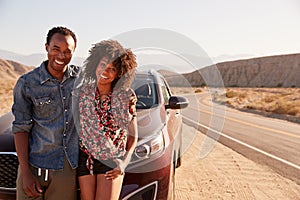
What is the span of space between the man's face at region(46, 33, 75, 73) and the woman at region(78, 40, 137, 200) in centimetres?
16

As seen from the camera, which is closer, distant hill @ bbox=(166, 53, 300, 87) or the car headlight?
the car headlight

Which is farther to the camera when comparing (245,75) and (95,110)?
(245,75)

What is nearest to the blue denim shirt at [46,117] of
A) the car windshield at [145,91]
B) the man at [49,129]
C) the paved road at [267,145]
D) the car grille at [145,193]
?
the man at [49,129]

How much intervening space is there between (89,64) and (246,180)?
407 cm

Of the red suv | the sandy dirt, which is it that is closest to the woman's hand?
the red suv

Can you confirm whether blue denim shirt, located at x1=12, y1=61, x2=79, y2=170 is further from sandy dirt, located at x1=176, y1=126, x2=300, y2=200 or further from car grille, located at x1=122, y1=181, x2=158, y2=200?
sandy dirt, located at x1=176, y1=126, x2=300, y2=200

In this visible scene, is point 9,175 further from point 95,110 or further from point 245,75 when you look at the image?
point 245,75

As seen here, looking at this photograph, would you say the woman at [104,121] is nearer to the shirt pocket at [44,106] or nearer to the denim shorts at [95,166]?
the denim shorts at [95,166]

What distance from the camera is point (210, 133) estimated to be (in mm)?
10953

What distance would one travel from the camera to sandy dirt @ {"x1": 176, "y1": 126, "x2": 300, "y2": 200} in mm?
4859

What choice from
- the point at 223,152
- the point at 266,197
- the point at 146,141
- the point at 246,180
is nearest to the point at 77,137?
the point at 146,141

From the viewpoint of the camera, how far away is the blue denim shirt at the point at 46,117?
7.02ft

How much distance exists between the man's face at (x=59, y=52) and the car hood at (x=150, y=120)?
1.16 meters

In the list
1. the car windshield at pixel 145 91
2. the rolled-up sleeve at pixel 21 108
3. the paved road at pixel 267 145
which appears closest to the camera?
the rolled-up sleeve at pixel 21 108
